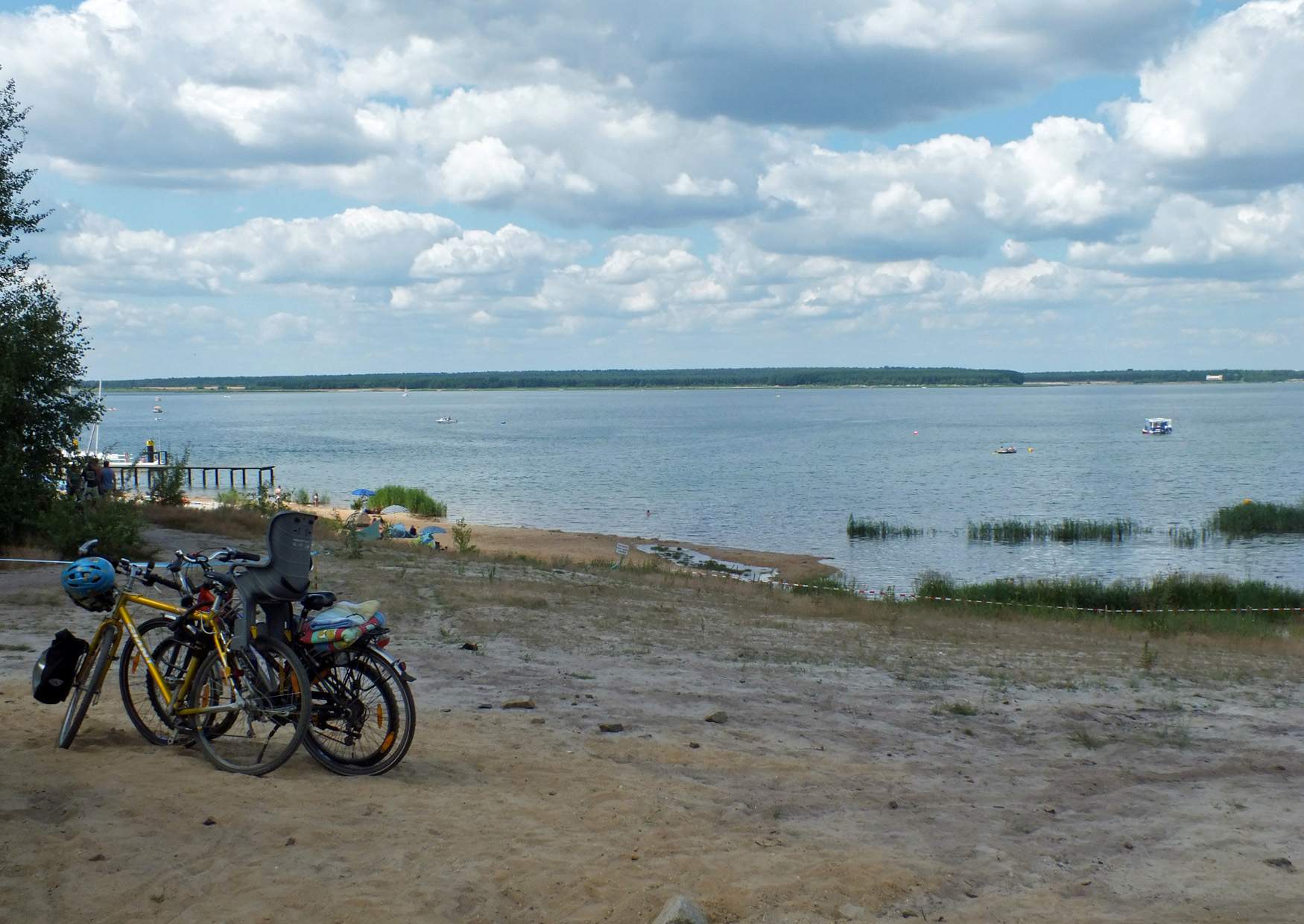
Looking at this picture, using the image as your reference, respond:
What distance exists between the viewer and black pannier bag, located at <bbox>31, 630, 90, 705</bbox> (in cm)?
694

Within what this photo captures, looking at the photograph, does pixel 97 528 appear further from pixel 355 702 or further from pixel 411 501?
pixel 411 501

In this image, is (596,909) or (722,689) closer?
(596,909)

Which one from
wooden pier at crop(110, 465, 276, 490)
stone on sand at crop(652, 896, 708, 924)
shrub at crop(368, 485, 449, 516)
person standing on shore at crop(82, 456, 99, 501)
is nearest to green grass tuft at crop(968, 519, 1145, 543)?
shrub at crop(368, 485, 449, 516)

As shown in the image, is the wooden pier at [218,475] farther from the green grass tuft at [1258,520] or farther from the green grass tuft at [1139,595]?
the green grass tuft at [1258,520]

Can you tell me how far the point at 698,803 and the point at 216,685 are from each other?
293 cm

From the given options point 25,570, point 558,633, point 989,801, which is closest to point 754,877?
point 989,801

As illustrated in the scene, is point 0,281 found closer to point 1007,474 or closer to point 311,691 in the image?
point 311,691

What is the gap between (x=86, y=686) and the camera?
22.9 ft

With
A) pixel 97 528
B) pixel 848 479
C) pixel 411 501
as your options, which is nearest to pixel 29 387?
pixel 97 528

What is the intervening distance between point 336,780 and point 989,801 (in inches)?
156

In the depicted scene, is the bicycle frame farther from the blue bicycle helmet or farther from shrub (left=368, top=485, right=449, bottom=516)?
shrub (left=368, top=485, right=449, bottom=516)

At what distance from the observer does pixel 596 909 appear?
505cm

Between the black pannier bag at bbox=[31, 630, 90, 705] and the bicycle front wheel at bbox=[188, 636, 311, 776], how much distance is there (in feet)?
2.85

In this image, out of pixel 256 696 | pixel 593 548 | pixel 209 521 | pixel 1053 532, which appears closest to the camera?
pixel 256 696
